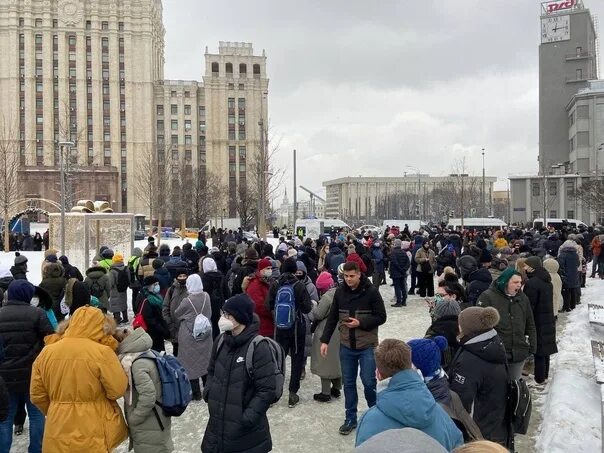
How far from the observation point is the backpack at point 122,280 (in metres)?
11.0

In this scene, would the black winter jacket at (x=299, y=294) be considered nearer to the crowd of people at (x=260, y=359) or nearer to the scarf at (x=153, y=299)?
the crowd of people at (x=260, y=359)

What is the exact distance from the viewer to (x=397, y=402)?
274cm

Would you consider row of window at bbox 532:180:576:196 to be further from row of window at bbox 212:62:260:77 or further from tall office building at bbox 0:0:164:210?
tall office building at bbox 0:0:164:210

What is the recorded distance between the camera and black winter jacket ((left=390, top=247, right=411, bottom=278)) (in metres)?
13.8

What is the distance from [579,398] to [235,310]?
5026 millimetres

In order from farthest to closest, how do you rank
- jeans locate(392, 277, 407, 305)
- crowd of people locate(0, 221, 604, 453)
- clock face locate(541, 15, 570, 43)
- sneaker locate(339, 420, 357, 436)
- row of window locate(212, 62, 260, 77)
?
1. row of window locate(212, 62, 260, 77)
2. clock face locate(541, 15, 570, 43)
3. jeans locate(392, 277, 407, 305)
4. sneaker locate(339, 420, 357, 436)
5. crowd of people locate(0, 221, 604, 453)

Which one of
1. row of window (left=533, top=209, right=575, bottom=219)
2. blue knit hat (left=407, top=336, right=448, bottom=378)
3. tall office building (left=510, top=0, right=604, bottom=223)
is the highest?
tall office building (left=510, top=0, right=604, bottom=223)

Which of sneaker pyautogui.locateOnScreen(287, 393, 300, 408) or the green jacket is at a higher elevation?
the green jacket

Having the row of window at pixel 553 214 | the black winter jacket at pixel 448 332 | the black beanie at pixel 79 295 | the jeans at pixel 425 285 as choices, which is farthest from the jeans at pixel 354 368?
the row of window at pixel 553 214

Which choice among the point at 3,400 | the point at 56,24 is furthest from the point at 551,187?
the point at 56,24

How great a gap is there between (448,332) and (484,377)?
1.37 metres

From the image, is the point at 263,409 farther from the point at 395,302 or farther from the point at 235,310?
the point at 395,302

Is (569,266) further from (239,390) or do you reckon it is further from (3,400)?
(3,400)

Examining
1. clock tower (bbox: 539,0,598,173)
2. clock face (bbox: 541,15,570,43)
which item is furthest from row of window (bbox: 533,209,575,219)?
clock face (bbox: 541,15,570,43)
